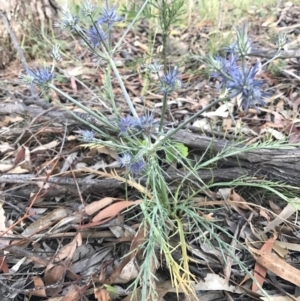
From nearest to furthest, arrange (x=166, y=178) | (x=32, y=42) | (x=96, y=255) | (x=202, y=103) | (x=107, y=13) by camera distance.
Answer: (x=107, y=13), (x=96, y=255), (x=166, y=178), (x=202, y=103), (x=32, y=42)

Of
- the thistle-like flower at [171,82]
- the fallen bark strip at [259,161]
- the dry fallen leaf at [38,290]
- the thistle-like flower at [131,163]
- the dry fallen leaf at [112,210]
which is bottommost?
the dry fallen leaf at [38,290]

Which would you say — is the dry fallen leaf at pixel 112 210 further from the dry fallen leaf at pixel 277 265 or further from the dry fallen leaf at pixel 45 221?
the dry fallen leaf at pixel 277 265

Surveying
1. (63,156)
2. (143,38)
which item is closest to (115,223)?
(63,156)

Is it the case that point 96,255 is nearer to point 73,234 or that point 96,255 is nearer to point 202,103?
point 73,234

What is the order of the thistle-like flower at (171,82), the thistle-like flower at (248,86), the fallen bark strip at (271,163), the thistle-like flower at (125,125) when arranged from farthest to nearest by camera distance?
the fallen bark strip at (271,163), the thistle-like flower at (125,125), the thistle-like flower at (171,82), the thistle-like flower at (248,86)

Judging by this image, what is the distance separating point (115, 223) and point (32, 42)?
168cm

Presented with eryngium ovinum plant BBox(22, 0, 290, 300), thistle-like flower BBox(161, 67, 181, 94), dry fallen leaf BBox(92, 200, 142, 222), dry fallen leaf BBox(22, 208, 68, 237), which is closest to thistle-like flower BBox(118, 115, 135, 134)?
eryngium ovinum plant BBox(22, 0, 290, 300)

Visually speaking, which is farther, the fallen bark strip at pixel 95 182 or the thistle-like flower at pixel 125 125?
the fallen bark strip at pixel 95 182

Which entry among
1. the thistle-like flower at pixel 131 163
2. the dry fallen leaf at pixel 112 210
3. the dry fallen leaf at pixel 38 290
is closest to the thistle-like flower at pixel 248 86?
the thistle-like flower at pixel 131 163

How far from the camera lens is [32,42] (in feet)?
8.81

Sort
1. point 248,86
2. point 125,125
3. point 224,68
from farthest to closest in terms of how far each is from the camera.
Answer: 1. point 125,125
2. point 224,68
3. point 248,86

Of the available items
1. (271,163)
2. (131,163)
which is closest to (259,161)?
(271,163)

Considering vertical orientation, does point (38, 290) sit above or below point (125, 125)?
below

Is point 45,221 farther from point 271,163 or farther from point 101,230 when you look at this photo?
point 271,163
